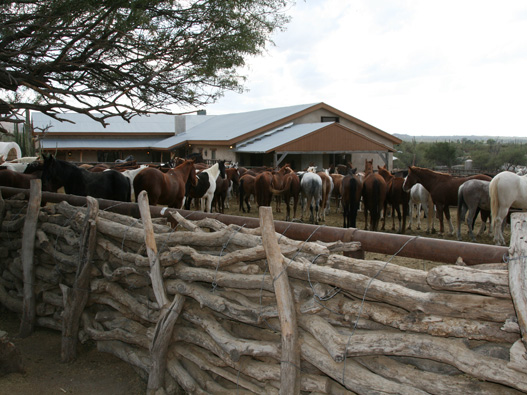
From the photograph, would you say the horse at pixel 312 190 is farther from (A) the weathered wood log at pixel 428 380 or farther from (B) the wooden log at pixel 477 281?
(B) the wooden log at pixel 477 281

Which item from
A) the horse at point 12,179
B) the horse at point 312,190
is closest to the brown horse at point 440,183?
the horse at point 312,190

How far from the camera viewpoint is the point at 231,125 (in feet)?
129

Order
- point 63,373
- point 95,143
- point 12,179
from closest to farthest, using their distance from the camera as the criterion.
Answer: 1. point 63,373
2. point 12,179
3. point 95,143

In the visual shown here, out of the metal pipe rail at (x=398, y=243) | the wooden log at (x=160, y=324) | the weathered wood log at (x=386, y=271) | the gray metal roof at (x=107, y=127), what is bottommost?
the wooden log at (x=160, y=324)

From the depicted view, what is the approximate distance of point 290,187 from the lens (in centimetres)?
1742

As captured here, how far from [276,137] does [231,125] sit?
27.5 feet

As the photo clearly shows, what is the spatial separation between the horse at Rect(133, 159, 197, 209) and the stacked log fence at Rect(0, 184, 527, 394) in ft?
17.3

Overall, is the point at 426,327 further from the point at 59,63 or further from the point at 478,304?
the point at 59,63

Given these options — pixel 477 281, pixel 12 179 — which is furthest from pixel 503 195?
pixel 12 179

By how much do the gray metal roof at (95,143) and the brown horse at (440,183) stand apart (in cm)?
3062

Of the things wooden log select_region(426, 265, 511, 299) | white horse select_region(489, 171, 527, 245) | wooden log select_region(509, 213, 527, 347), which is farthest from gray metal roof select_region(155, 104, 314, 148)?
wooden log select_region(509, 213, 527, 347)

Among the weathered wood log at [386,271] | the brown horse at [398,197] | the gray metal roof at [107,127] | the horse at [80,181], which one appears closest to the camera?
the weathered wood log at [386,271]

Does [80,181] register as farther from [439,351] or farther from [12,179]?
[439,351]

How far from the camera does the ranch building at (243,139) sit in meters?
31.1
